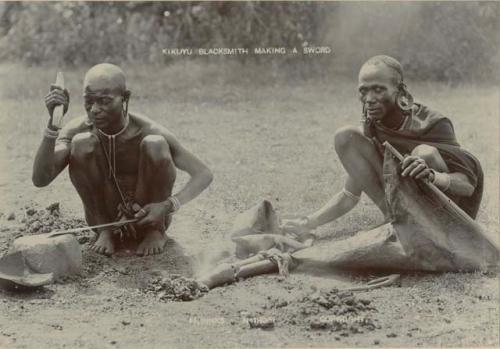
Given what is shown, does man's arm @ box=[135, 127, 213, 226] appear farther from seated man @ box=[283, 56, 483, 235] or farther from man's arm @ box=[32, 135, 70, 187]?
seated man @ box=[283, 56, 483, 235]

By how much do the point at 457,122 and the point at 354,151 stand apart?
2.68 m

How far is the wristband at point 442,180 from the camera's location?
3.78 meters

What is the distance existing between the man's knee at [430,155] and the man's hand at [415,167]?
127 mm

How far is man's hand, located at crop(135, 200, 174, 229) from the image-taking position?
4.12m

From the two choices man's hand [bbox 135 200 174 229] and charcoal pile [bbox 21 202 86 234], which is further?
charcoal pile [bbox 21 202 86 234]

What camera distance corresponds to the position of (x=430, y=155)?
151 inches

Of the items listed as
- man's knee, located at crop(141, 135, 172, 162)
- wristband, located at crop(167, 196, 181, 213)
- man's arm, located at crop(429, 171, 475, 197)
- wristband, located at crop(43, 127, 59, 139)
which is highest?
wristband, located at crop(43, 127, 59, 139)

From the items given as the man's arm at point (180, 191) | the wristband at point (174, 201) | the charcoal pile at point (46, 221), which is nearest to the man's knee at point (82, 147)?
the man's arm at point (180, 191)

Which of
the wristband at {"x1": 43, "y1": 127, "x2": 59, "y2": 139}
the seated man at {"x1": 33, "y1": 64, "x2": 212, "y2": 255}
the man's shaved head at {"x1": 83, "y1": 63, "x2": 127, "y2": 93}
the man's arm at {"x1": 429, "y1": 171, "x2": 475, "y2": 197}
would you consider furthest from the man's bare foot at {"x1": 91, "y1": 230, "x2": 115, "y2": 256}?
the man's arm at {"x1": 429, "y1": 171, "x2": 475, "y2": 197}

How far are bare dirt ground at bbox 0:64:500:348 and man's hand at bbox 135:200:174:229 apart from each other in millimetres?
212

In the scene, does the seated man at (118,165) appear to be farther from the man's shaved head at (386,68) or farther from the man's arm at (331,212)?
the man's shaved head at (386,68)

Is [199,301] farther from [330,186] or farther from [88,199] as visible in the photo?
[330,186]

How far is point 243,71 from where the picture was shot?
7430 millimetres

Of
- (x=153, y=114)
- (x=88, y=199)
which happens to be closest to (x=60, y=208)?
(x=88, y=199)
